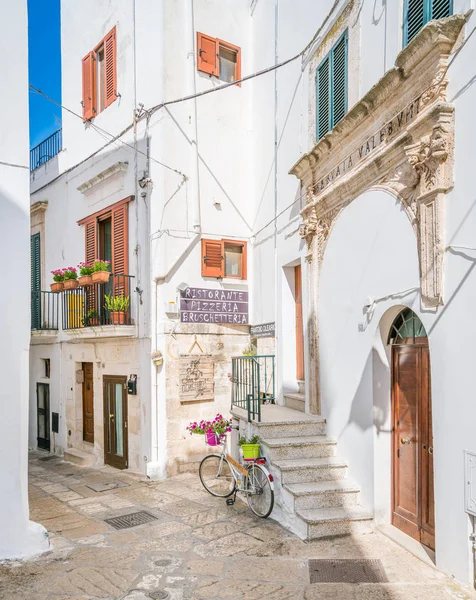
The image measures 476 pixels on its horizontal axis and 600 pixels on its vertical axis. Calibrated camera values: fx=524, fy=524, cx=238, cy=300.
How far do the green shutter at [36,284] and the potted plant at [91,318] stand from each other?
113 inches

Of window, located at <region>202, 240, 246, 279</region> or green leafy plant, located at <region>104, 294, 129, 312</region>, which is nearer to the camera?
green leafy plant, located at <region>104, 294, 129, 312</region>

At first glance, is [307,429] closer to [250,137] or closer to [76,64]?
[250,137]

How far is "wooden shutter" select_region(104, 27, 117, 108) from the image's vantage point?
11.2 meters

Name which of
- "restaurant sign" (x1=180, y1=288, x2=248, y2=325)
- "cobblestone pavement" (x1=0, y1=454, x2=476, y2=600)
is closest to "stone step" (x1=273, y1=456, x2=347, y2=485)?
"cobblestone pavement" (x1=0, y1=454, x2=476, y2=600)

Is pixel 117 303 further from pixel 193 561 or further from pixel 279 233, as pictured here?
pixel 193 561

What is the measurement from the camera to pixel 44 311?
44.0ft

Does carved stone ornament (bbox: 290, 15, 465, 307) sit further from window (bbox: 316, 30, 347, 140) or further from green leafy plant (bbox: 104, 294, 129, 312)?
green leafy plant (bbox: 104, 294, 129, 312)

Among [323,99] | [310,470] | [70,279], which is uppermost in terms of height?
[323,99]

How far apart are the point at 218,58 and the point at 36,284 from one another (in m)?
7.65

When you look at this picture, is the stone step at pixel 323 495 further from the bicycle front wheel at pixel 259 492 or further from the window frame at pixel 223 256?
the window frame at pixel 223 256

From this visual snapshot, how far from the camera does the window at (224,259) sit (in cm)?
1032

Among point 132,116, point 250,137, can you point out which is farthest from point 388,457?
point 132,116

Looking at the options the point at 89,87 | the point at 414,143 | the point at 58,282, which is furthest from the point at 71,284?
the point at 414,143

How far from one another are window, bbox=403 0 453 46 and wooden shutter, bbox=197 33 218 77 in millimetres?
5520
